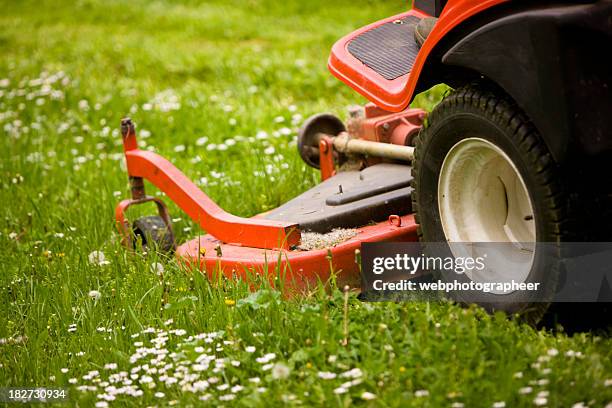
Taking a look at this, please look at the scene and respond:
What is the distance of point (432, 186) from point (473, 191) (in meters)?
0.12

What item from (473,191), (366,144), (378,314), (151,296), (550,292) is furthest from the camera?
(366,144)

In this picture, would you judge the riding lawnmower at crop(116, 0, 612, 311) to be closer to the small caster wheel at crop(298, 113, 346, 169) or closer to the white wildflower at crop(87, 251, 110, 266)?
the small caster wheel at crop(298, 113, 346, 169)

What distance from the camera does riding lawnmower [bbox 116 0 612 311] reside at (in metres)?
2.13

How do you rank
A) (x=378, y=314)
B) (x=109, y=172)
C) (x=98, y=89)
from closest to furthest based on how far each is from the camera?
(x=378, y=314), (x=109, y=172), (x=98, y=89)

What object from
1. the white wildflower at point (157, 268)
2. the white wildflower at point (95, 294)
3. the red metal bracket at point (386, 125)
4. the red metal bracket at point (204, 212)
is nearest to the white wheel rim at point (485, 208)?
the red metal bracket at point (204, 212)

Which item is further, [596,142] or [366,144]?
[366,144]

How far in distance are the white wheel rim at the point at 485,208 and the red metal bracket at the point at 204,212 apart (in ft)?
1.83

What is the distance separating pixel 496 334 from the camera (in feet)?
7.28

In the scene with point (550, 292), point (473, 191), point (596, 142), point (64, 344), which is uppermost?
point (596, 142)

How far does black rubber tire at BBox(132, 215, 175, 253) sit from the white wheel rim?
128cm

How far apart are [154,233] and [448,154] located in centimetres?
144

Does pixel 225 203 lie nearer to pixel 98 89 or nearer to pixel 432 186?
pixel 432 186

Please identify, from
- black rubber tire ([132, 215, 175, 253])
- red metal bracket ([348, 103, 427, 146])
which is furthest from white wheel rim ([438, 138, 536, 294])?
black rubber tire ([132, 215, 175, 253])

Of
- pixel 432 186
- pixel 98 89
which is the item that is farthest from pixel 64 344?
pixel 98 89
